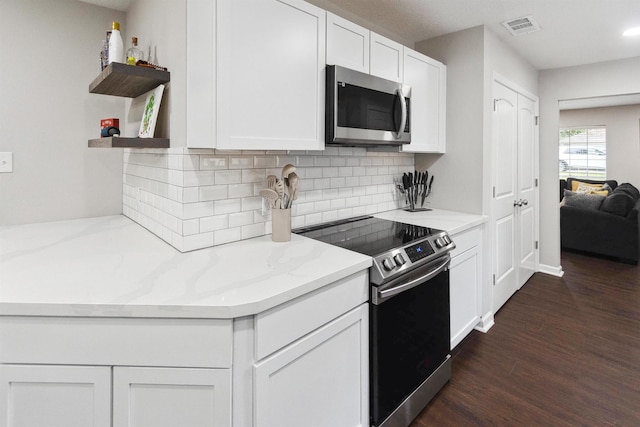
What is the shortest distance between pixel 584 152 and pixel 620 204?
3628mm

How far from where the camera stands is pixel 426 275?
5.90ft

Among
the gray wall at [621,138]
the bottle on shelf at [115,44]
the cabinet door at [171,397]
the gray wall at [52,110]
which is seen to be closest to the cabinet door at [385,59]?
the bottle on shelf at [115,44]

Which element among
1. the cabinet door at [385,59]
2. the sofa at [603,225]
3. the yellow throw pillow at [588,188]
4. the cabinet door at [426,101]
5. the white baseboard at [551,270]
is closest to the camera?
the cabinet door at [385,59]

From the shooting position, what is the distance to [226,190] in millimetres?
1739

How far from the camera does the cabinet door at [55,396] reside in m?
1.06

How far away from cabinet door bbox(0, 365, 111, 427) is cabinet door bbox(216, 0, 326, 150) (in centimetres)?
94

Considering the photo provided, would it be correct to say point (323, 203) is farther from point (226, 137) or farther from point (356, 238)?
point (226, 137)

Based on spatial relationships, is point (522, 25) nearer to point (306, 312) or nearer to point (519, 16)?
point (519, 16)

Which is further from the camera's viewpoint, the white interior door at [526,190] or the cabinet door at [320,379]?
the white interior door at [526,190]

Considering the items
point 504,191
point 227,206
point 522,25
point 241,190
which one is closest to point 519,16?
point 522,25

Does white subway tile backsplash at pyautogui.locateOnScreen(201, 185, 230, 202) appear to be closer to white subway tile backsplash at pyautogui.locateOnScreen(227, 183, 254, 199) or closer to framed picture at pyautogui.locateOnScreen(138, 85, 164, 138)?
white subway tile backsplash at pyautogui.locateOnScreen(227, 183, 254, 199)

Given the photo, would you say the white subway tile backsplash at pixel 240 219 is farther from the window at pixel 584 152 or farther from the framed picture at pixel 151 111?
the window at pixel 584 152

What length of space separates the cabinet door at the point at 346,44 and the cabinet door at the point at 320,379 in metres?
1.30

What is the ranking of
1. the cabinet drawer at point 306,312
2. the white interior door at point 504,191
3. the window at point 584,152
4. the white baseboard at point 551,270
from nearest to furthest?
the cabinet drawer at point 306,312 < the white interior door at point 504,191 < the white baseboard at point 551,270 < the window at point 584,152
